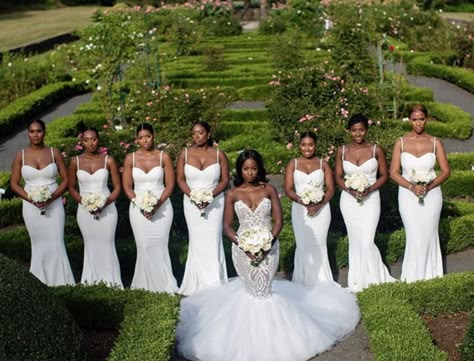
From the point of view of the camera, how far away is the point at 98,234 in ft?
26.2

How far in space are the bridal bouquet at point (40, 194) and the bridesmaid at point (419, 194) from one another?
347cm

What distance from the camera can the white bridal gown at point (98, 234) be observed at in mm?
7891

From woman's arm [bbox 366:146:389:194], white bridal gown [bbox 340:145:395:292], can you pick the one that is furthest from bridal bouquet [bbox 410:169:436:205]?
white bridal gown [bbox 340:145:395:292]

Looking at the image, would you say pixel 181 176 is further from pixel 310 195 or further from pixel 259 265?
pixel 259 265

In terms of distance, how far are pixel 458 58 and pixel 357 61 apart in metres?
8.13

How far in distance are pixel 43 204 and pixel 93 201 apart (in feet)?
1.83

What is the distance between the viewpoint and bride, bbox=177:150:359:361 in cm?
637

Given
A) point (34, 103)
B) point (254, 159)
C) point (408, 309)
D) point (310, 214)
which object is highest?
point (254, 159)

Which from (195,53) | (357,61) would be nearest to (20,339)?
(357,61)

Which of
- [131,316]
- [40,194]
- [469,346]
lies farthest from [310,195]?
[40,194]

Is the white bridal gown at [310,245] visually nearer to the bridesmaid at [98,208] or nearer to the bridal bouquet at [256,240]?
the bridal bouquet at [256,240]

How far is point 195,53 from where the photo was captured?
27984mm

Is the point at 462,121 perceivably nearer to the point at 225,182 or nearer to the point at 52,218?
the point at 225,182

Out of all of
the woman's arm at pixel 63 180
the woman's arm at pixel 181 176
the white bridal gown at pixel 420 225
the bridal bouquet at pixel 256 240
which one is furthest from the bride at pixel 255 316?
the woman's arm at pixel 63 180
